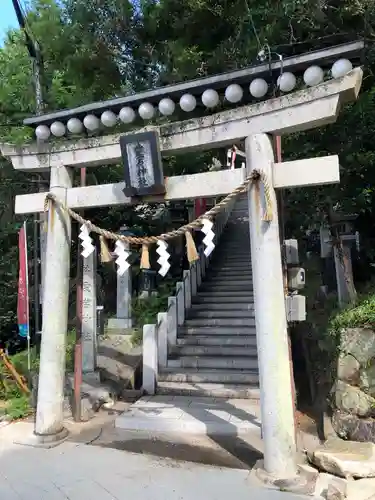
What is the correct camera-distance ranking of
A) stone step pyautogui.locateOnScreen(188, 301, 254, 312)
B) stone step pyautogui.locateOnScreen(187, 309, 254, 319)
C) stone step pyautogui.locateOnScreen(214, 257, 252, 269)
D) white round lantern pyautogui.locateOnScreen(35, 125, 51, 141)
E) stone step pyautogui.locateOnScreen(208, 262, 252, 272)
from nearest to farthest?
white round lantern pyautogui.locateOnScreen(35, 125, 51, 141) < stone step pyautogui.locateOnScreen(187, 309, 254, 319) < stone step pyautogui.locateOnScreen(188, 301, 254, 312) < stone step pyautogui.locateOnScreen(208, 262, 252, 272) < stone step pyautogui.locateOnScreen(214, 257, 252, 269)

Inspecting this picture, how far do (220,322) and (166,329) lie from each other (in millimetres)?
1820

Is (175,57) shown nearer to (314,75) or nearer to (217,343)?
(314,75)

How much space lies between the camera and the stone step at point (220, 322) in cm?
1091

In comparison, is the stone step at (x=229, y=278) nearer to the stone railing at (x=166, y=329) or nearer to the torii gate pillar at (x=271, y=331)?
the stone railing at (x=166, y=329)

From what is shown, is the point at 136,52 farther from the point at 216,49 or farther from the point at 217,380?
the point at 217,380

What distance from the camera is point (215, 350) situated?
10.1 meters

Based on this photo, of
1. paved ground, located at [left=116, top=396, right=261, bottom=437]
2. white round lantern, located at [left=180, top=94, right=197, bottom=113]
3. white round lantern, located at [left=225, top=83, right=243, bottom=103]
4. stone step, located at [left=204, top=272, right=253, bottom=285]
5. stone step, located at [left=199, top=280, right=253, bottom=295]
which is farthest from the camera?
stone step, located at [left=204, top=272, right=253, bottom=285]

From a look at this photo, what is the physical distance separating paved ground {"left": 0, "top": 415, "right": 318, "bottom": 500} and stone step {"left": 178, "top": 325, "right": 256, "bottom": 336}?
4.04m

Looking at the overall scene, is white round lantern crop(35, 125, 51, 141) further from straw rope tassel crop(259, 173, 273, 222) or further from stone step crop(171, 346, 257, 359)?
stone step crop(171, 346, 257, 359)

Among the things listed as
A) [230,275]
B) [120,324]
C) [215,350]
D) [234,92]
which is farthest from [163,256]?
[230,275]

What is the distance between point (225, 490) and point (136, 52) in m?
9.56

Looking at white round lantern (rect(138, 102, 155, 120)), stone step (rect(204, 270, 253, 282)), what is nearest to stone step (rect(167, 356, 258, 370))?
stone step (rect(204, 270, 253, 282))

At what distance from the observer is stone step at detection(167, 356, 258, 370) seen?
30.8 ft

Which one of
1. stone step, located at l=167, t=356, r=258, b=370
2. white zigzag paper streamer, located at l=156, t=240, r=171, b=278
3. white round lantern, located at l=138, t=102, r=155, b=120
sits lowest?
stone step, located at l=167, t=356, r=258, b=370
